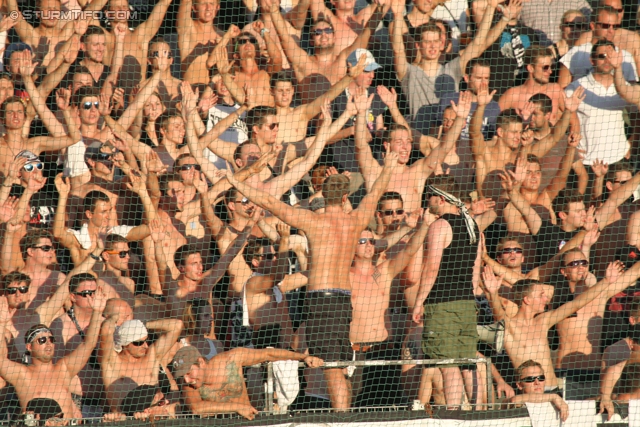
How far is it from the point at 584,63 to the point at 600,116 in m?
0.45

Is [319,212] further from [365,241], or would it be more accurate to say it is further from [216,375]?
[216,375]

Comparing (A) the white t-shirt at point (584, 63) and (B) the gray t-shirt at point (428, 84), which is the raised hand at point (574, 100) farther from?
(B) the gray t-shirt at point (428, 84)

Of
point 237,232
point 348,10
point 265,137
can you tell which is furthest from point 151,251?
point 348,10

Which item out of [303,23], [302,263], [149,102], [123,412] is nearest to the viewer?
[123,412]

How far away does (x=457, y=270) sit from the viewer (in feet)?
23.7

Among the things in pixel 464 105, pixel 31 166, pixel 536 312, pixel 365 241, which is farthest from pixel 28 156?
pixel 536 312

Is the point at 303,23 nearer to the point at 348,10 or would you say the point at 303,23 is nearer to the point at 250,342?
the point at 348,10

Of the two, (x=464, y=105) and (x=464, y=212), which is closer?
(x=464, y=212)

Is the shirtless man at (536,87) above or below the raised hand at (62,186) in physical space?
above

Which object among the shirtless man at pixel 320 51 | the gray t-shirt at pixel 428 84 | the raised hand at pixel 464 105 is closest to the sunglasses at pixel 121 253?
the shirtless man at pixel 320 51

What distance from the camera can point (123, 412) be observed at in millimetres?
7270

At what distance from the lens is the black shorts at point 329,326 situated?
7.33 metres

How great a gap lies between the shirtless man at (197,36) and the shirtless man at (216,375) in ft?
8.36

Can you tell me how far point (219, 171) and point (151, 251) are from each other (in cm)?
76
